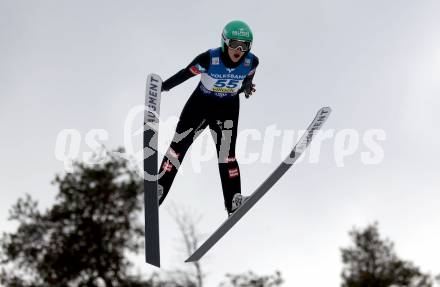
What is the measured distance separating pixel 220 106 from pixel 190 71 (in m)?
0.71

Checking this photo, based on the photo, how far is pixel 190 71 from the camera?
7.68m

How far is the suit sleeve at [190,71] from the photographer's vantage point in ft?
25.0

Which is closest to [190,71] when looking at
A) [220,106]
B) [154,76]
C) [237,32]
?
[154,76]

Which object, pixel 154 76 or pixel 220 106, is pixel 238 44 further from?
pixel 154 76

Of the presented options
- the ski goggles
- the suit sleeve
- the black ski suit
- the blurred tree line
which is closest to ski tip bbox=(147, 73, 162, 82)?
the suit sleeve

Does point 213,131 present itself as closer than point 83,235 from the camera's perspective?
Yes

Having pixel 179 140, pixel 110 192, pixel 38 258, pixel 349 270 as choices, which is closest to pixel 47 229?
pixel 38 258

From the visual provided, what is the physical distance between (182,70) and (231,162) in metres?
1.53

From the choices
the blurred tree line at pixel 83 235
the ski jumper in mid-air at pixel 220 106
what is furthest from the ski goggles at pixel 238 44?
the blurred tree line at pixel 83 235

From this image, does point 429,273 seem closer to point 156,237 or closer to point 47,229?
point 47,229

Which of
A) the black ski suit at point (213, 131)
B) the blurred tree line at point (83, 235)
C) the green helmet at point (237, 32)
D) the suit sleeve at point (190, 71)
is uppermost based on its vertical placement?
the blurred tree line at point (83, 235)

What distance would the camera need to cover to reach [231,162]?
833 centimetres

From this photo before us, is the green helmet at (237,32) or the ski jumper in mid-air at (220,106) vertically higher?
the green helmet at (237,32)

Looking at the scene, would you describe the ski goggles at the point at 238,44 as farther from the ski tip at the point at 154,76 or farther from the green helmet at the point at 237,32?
the ski tip at the point at 154,76
